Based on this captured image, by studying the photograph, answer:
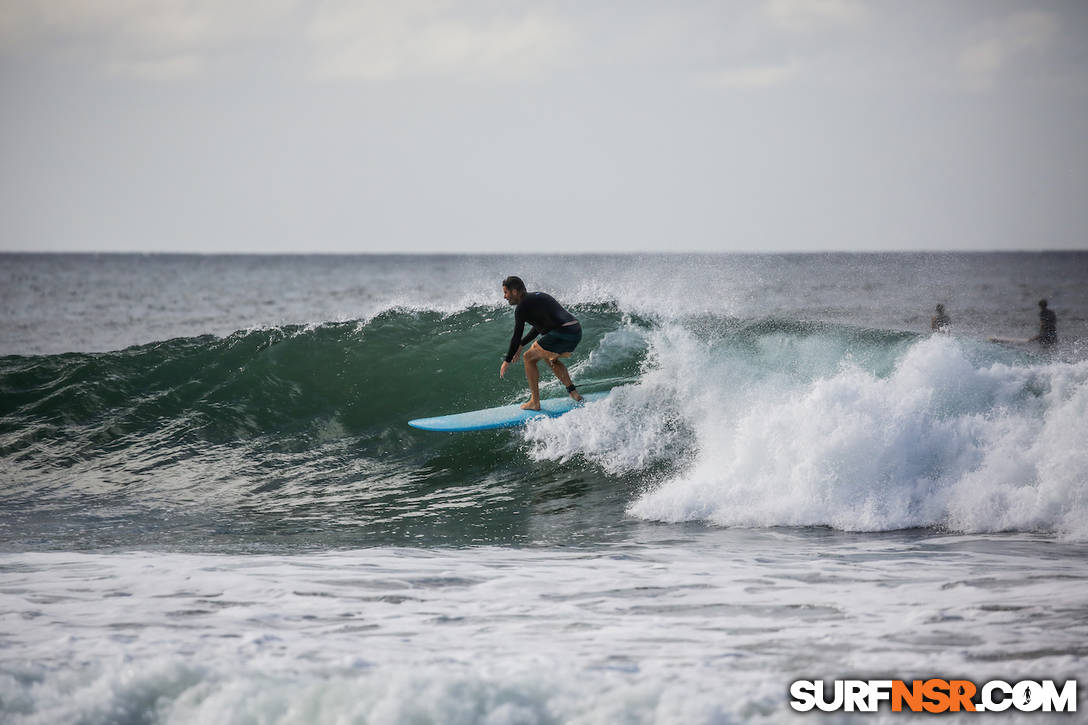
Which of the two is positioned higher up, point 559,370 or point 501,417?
point 559,370

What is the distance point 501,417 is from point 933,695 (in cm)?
629

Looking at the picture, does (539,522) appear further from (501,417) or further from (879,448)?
(879,448)

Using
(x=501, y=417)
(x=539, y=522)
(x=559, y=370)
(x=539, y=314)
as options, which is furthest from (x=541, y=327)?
(x=539, y=522)

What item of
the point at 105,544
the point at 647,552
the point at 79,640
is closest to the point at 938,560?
the point at 647,552

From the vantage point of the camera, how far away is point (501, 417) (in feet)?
32.3

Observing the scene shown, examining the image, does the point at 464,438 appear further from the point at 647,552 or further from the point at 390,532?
the point at 647,552

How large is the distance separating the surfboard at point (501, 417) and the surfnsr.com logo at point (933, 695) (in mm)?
5800

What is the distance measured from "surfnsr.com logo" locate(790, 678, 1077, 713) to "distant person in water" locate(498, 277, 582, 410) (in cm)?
547

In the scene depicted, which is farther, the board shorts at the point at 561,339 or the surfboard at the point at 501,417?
the surfboard at the point at 501,417

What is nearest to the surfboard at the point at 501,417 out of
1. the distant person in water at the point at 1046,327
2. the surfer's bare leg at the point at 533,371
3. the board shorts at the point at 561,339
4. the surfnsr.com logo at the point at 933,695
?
the surfer's bare leg at the point at 533,371

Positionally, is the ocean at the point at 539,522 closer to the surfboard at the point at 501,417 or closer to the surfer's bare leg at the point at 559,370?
the surfboard at the point at 501,417

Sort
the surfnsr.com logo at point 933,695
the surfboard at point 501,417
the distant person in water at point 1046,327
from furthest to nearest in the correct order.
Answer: the distant person in water at point 1046,327, the surfboard at point 501,417, the surfnsr.com logo at point 933,695

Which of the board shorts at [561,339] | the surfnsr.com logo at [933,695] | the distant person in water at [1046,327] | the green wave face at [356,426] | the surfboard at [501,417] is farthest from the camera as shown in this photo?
the distant person in water at [1046,327]

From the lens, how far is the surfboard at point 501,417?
9680mm
